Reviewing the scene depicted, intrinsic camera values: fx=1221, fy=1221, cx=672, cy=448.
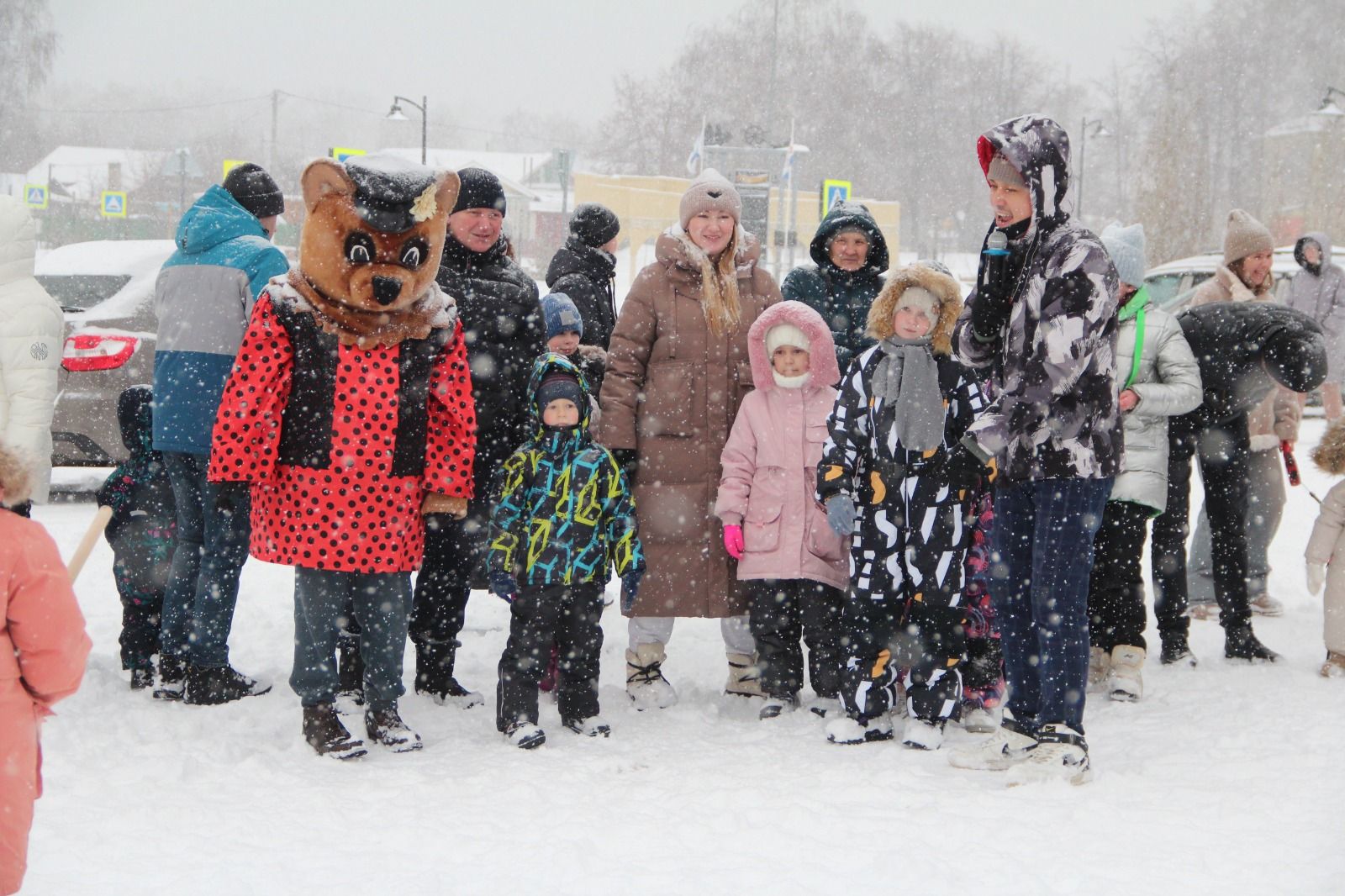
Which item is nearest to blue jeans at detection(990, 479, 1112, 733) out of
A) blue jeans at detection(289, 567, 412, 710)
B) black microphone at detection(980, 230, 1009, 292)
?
black microphone at detection(980, 230, 1009, 292)

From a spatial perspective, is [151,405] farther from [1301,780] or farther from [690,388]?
[1301,780]

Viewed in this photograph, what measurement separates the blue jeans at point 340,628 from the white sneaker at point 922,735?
1775 mm

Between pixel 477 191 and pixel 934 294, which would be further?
pixel 477 191

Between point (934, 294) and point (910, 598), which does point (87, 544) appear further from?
point (934, 294)

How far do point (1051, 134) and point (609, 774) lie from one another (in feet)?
8.10

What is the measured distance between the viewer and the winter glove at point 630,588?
177 inches

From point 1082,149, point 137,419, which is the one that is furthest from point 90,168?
point 137,419

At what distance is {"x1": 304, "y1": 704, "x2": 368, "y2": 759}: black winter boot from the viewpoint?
405cm

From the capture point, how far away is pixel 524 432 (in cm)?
486

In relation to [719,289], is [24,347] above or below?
below

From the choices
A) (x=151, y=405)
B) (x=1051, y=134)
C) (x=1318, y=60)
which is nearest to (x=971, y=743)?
(x=1051, y=134)

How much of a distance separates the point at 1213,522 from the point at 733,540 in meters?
2.41

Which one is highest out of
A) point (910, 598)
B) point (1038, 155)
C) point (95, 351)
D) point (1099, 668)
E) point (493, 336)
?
point (1038, 155)

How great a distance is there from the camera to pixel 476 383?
4758 millimetres
